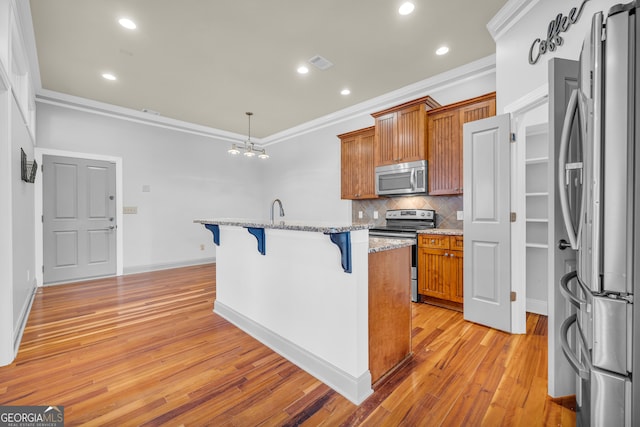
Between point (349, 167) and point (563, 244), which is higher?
point (349, 167)

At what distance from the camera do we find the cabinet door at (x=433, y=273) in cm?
322

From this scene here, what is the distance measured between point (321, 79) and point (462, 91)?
6.37ft

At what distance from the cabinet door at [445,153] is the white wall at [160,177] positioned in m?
4.66

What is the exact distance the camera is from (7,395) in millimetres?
1741

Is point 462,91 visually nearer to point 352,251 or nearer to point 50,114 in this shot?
point 352,251

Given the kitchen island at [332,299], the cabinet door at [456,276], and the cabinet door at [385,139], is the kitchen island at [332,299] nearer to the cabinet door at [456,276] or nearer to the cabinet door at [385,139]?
the cabinet door at [456,276]

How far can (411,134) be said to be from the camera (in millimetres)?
3773

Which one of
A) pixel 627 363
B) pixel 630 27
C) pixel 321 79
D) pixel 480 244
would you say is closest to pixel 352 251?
pixel 627 363

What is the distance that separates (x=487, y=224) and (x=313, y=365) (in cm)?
209

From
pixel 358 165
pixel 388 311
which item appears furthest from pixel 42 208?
pixel 388 311

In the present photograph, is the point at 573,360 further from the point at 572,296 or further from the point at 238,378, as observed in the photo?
the point at 238,378

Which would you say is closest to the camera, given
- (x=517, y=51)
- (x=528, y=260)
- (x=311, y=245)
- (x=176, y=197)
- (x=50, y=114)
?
(x=311, y=245)

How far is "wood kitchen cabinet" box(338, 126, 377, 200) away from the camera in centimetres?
450

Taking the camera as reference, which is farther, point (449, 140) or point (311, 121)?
point (311, 121)
